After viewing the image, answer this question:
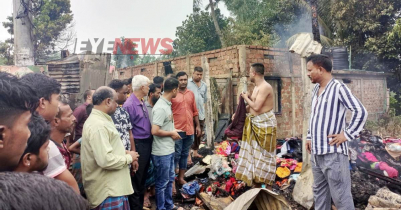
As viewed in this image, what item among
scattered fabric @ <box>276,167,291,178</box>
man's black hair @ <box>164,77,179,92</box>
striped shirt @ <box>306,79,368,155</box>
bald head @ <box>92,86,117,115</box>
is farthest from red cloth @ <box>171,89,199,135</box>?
striped shirt @ <box>306,79,368,155</box>

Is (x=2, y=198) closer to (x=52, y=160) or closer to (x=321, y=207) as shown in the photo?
(x=52, y=160)

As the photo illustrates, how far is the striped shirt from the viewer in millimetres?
2717

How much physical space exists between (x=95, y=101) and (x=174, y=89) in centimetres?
140

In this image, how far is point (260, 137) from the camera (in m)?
4.25

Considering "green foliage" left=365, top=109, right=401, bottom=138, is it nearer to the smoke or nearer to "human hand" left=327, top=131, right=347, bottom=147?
the smoke

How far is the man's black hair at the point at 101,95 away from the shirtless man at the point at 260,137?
2.26 m

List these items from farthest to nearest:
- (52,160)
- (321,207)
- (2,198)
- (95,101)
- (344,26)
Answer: (344,26), (321,207), (95,101), (52,160), (2,198)

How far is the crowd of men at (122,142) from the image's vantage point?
0.96 meters

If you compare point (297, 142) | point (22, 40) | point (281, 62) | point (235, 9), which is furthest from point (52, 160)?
point (235, 9)

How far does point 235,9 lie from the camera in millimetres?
22062

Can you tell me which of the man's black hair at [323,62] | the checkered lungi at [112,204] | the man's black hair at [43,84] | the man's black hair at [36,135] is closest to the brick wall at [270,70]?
the man's black hair at [323,62]

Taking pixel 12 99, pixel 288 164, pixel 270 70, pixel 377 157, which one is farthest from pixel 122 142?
pixel 270 70

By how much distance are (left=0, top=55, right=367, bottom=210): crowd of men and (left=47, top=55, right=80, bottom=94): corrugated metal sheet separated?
4277 millimetres

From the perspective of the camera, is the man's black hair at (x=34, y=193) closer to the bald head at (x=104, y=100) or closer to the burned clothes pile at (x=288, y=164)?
the bald head at (x=104, y=100)
